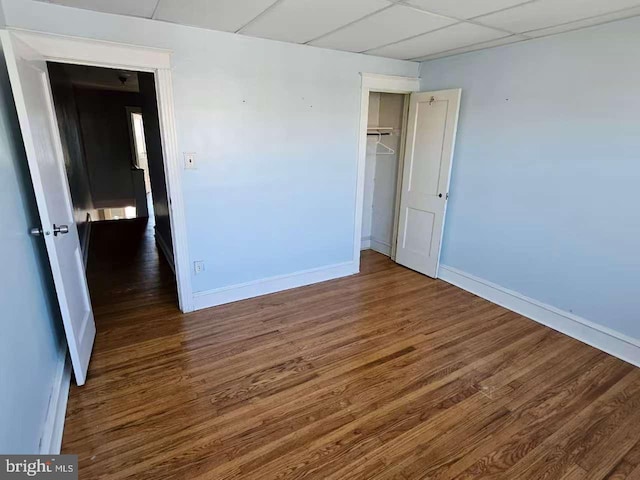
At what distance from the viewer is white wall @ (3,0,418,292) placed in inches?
109

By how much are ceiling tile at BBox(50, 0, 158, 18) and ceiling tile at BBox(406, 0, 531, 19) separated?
5.42ft

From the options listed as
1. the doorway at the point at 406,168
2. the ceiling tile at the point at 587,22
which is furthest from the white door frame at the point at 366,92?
the ceiling tile at the point at 587,22

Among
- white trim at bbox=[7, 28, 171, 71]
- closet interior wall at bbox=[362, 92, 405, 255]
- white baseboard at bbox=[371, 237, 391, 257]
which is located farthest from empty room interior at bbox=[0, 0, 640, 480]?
white baseboard at bbox=[371, 237, 391, 257]

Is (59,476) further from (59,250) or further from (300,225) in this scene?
(300,225)

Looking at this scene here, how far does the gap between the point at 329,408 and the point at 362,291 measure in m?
1.74

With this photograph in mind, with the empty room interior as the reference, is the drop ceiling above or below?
above

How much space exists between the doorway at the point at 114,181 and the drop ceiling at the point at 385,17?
1.51 m

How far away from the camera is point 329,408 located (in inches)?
83.3

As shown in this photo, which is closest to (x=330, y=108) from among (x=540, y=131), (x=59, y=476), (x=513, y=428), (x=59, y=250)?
(x=540, y=131)

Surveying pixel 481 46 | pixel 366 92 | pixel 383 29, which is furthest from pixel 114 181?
pixel 481 46

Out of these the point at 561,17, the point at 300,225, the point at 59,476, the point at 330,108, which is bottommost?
the point at 59,476

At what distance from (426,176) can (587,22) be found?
1837 mm

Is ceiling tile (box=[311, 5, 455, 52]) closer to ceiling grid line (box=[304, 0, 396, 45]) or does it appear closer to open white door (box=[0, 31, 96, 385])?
ceiling grid line (box=[304, 0, 396, 45])

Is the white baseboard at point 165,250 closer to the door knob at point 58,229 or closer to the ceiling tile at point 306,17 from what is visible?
Result: the door knob at point 58,229
